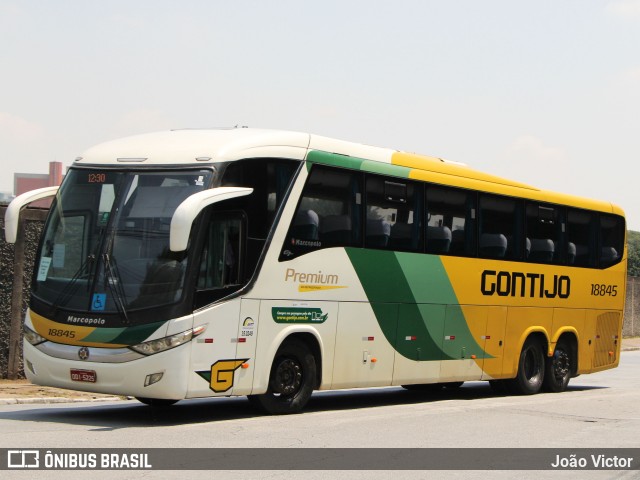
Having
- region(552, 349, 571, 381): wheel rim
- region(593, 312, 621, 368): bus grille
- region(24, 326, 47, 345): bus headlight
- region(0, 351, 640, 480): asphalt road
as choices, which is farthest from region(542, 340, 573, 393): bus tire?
region(24, 326, 47, 345): bus headlight

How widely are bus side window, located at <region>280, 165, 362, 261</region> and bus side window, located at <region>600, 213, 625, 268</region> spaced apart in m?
8.52

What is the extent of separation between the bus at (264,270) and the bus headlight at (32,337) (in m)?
0.02

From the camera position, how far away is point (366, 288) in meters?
16.7

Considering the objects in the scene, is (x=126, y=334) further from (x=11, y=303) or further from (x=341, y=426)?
(x=11, y=303)

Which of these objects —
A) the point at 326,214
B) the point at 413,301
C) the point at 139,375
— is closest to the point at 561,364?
the point at 413,301

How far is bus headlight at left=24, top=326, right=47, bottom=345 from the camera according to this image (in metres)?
14.2

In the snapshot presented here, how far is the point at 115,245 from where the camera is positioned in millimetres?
13812

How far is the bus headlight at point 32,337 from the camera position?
1416 cm

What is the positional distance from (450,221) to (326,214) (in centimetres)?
355

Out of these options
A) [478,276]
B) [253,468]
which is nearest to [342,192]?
[478,276]

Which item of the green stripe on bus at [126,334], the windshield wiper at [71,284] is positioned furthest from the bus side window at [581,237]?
the windshield wiper at [71,284]

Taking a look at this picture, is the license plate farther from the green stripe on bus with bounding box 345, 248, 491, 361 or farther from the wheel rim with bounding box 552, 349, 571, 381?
the wheel rim with bounding box 552, 349, 571, 381

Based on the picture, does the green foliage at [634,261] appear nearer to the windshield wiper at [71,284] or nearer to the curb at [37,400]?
the curb at [37,400]

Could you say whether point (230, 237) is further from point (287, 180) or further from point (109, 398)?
point (109, 398)
